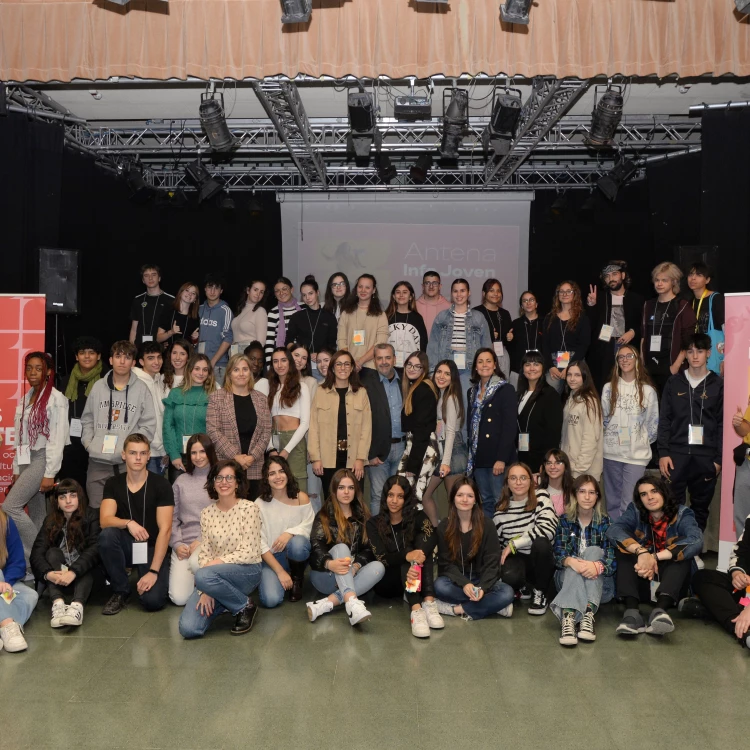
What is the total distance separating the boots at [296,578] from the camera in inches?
187

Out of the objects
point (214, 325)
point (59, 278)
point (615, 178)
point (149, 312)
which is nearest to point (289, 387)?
point (214, 325)

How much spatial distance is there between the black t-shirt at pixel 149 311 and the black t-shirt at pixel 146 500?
294 centimetres

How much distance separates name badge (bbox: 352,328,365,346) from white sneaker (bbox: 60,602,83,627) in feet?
9.20

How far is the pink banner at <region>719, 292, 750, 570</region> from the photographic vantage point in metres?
5.10

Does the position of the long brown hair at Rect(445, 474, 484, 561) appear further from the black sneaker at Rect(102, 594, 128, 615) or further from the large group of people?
the black sneaker at Rect(102, 594, 128, 615)

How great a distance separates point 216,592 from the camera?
4.20m

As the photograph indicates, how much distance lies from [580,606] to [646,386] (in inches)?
63.0

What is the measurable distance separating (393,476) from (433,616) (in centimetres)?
80

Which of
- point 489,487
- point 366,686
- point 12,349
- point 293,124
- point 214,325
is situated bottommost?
point 366,686

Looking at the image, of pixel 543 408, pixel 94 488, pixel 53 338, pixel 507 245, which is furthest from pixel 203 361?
pixel 507 245

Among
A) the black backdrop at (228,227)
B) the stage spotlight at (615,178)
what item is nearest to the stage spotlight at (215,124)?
the black backdrop at (228,227)

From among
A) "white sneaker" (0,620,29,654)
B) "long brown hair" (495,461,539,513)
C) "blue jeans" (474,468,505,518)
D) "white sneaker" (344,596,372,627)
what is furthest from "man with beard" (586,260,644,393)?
"white sneaker" (0,620,29,654)

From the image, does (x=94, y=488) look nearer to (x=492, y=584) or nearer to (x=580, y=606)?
(x=492, y=584)

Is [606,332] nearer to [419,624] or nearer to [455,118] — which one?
[455,118]
